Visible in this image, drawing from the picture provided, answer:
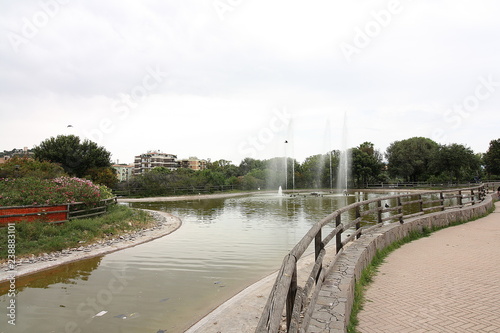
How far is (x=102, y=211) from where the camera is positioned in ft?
49.3

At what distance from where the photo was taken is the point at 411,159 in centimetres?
5978

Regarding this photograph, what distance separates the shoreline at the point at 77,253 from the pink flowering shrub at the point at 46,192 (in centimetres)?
282

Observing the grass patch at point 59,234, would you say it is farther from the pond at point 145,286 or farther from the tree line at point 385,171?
the tree line at point 385,171

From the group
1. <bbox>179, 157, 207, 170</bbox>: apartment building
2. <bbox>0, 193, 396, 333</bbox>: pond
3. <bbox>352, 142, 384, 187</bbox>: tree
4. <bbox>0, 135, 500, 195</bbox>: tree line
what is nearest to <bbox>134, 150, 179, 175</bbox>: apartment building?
<bbox>179, 157, 207, 170</bbox>: apartment building

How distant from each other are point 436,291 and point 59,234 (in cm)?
1105

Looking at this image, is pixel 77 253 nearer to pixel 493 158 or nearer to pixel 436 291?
pixel 436 291

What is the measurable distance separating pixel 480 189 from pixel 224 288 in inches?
669

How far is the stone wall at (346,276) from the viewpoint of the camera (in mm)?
3188

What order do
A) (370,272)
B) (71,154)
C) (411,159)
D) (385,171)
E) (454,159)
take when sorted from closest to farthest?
1. (370,272)
2. (71,154)
3. (454,159)
4. (411,159)
5. (385,171)

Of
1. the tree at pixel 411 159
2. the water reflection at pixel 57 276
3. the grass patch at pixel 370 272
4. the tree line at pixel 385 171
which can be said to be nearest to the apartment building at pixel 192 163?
the tree line at pixel 385 171

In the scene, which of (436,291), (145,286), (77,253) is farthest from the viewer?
(77,253)

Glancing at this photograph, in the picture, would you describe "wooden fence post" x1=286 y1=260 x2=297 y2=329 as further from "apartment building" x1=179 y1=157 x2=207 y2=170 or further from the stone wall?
"apartment building" x1=179 y1=157 x2=207 y2=170

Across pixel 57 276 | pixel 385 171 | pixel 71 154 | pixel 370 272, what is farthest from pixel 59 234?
pixel 385 171

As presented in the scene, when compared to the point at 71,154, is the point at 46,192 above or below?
below
